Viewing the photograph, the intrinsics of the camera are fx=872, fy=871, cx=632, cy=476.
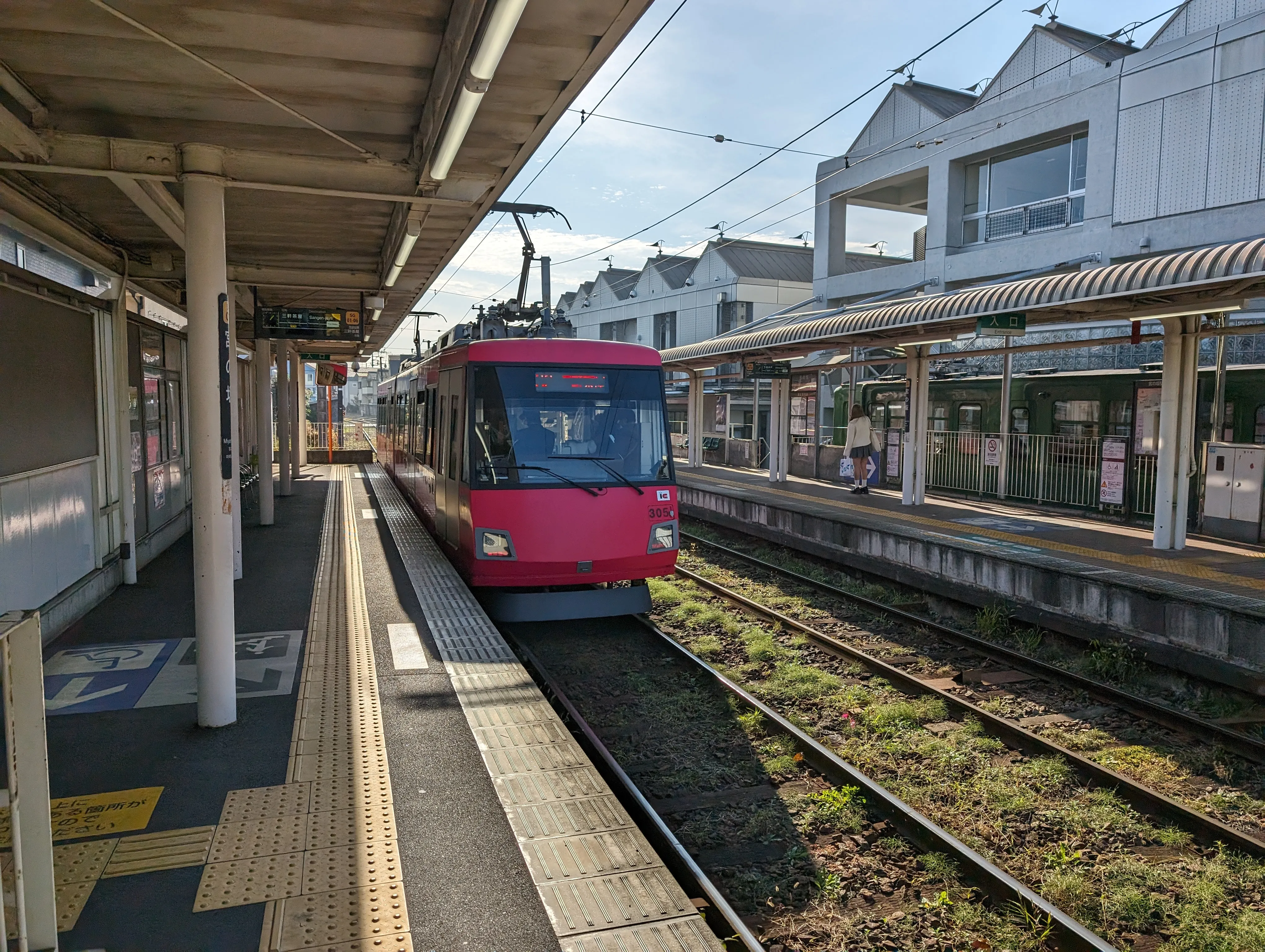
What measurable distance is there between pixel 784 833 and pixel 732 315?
3594 centimetres

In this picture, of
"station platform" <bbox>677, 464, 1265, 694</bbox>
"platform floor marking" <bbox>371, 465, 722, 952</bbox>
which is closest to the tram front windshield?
"platform floor marking" <bbox>371, 465, 722, 952</bbox>

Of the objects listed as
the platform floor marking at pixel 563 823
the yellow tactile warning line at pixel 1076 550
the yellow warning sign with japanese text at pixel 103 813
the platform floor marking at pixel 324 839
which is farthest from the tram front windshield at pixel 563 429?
the yellow tactile warning line at pixel 1076 550

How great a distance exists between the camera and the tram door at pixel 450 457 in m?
8.72

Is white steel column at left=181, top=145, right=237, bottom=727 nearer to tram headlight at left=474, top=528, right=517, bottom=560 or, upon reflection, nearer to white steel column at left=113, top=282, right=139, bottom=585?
tram headlight at left=474, top=528, right=517, bottom=560

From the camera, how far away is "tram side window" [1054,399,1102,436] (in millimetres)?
15727

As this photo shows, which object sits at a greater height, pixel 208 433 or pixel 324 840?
pixel 208 433

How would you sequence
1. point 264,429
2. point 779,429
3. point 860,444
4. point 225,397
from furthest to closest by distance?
point 779,429 → point 860,444 → point 264,429 → point 225,397

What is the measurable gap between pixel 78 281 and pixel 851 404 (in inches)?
620

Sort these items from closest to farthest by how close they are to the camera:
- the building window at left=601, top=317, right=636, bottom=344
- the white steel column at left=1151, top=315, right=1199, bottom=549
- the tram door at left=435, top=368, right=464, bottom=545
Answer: the tram door at left=435, top=368, right=464, bottom=545 < the white steel column at left=1151, top=315, right=1199, bottom=549 < the building window at left=601, top=317, right=636, bottom=344

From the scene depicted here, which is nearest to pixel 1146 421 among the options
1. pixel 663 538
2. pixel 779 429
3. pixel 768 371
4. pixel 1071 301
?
pixel 1071 301

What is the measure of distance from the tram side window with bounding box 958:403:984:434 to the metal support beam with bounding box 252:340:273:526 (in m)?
13.2

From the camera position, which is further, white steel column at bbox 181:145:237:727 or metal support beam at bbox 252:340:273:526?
metal support beam at bbox 252:340:273:526

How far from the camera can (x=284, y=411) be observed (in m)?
15.7

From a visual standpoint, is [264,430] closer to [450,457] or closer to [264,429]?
[264,429]
